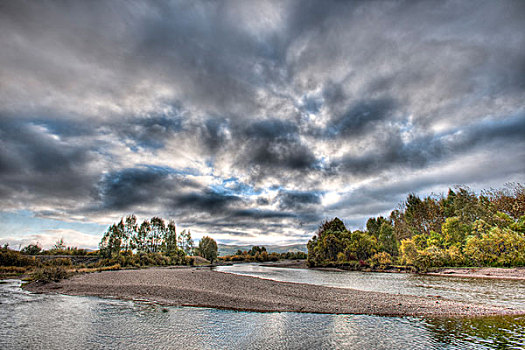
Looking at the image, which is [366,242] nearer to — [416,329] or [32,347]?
[416,329]

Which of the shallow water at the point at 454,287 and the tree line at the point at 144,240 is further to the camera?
the tree line at the point at 144,240

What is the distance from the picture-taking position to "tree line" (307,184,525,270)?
57725 millimetres

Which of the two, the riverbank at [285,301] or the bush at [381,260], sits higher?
the riverbank at [285,301]

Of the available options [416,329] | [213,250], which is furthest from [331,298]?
[213,250]

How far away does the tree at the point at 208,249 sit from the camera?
390 ft

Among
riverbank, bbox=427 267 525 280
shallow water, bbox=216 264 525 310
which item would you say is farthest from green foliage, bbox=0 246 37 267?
riverbank, bbox=427 267 525 280

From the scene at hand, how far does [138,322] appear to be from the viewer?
1407 cm

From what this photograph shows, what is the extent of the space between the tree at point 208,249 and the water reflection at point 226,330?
346 ft

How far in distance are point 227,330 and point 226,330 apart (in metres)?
0.05

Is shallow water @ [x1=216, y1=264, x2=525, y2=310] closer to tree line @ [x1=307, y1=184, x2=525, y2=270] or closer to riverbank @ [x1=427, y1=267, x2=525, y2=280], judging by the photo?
riverbank @ [x1=427, y1=267, x2=525, y2=280]

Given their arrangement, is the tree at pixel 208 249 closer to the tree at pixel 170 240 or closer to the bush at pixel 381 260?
the tree at pixel 170 240

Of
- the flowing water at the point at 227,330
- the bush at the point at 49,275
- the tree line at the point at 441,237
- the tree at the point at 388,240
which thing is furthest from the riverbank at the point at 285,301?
the tree at the point at 388,240

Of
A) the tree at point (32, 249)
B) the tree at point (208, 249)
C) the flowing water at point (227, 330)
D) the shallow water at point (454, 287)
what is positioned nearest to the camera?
the flowing water at point (227, 330)

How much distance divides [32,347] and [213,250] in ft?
375
